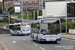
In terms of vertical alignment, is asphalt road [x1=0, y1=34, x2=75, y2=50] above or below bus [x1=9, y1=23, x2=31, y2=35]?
above

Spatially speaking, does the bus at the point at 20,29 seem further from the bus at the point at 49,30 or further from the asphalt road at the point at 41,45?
the bus at the point at 49,30

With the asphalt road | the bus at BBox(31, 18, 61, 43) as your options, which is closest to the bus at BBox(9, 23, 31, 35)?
the asphalt road

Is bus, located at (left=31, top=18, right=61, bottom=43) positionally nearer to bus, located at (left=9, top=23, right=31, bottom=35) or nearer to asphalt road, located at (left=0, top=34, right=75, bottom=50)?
asphalt road, located at (left=0, top=34, right=75, bottom=50)

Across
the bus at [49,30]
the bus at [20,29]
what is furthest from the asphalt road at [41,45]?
the bus at [20,29]

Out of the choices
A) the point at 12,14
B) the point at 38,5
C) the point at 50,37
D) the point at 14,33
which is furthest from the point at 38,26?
the point at 12,14

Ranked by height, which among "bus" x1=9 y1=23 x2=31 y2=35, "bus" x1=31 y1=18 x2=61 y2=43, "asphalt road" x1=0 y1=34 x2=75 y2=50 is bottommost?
"bus" x1=9 y1=23 x2=31 y2=35

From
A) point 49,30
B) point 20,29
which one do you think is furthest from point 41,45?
point 20,29

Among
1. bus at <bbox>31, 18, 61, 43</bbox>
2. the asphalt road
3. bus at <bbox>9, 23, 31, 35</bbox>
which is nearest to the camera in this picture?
the asphalt road

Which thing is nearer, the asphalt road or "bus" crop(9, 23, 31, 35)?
the asphalt road

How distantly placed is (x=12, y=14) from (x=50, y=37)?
103642 millimetres

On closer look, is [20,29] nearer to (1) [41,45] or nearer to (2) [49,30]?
(2) [49,30]

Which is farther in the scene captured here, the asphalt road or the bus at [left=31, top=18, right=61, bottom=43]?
the bus at [left=31, top=18, right=61, bottom=43]

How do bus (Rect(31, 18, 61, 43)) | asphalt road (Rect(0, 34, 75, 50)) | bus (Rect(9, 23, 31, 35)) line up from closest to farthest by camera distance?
asphalt road (Rect(0, 34, 75, 50)) → bus (Rect(31, 18, 61, 43)) → bus (Rect(9, 23, 31, 35))

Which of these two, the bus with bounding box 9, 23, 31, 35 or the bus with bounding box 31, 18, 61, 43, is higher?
the bus with bounding box 31, 18, 61, 43
